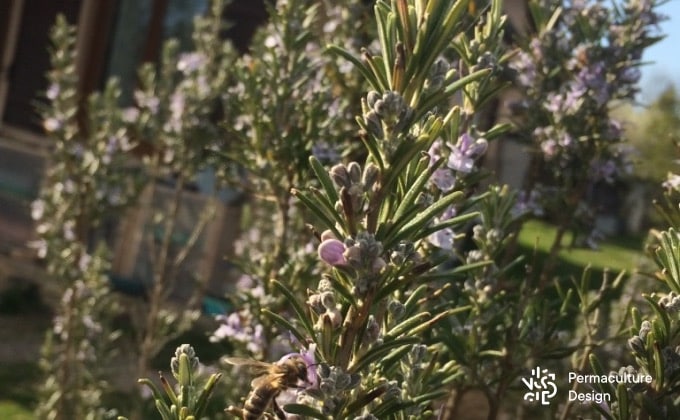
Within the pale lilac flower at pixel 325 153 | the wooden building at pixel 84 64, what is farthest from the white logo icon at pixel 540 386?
the wooden building at pixel 84 64

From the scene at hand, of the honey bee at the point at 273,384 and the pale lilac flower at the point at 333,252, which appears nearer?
the pale lilac flower at the point at 333,252

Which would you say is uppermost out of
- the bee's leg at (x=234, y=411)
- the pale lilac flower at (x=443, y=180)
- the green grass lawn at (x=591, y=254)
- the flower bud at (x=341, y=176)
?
the green grass lawn at (x=591, y=254)

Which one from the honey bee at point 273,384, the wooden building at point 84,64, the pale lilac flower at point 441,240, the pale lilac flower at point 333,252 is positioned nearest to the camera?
the pale lilac flower at point 333,252

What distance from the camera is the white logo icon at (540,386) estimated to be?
2.00 m

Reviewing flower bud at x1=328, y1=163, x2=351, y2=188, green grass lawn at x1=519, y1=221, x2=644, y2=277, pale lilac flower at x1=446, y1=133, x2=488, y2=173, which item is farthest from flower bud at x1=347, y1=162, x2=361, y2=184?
green grass lawn at x1=519, y1=221, x2=644, y2=277

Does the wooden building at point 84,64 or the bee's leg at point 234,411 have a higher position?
the wooden building at point 84,64

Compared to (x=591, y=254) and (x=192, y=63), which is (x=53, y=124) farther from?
(x=591, y=254)

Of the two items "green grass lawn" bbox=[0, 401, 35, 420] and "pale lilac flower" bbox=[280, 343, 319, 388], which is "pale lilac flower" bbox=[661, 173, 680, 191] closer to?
"pale lilac flower" bbox=[280, 343, 319, 388]

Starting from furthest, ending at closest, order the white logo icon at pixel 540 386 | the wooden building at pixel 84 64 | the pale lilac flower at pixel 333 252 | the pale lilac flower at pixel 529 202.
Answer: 1. the wooden building at pixel 84 64
2. the pale lilac flower at pixel 529 202
3. the white logo icon at pixel 540 386
4. the pale lilac flower at pixel 333 252

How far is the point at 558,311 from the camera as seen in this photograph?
2297 millimetres

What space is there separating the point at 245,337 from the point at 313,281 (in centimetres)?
29

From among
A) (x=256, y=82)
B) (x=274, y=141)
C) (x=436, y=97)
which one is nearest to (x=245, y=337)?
(x=274, y=141)

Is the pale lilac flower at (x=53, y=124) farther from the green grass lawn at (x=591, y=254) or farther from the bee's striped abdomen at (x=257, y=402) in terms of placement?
the green grass lawn at (x=591, y=254)

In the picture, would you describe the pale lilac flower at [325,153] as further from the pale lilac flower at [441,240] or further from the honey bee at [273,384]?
the honey bee at [273,384]
